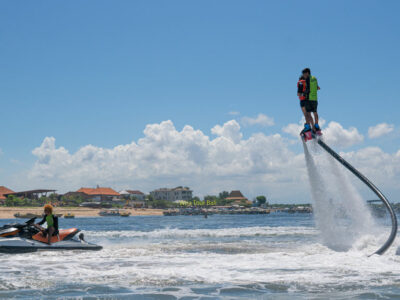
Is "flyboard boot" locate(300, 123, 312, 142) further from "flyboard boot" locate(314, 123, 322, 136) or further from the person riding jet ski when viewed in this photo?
the person riding jet ski

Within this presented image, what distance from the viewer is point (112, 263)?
14.1m

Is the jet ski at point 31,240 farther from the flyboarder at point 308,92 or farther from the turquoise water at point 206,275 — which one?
the flyboarder at point 308,92

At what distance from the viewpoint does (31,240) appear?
1730 centimetres

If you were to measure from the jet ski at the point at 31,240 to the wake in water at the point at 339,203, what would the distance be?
877 cm

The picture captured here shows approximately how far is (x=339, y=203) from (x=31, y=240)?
11.4 m

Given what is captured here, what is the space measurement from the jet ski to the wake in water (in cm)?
877

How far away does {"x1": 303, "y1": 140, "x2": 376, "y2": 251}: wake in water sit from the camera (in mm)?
15438

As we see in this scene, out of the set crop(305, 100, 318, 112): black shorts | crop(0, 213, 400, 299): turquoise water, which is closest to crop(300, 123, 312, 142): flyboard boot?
crop(305, 100, 318, 112): black shorts

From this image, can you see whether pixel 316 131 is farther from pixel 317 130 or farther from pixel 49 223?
pixel 49 223

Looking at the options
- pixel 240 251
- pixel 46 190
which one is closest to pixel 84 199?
pixel 46 190

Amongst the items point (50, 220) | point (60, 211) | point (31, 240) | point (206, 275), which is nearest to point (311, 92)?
point (206, 275)

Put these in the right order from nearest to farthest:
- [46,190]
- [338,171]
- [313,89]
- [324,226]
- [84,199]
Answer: [313,89], [338,171], [324,226], [46,190], [84,199]

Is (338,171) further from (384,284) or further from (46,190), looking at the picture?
(46,190)

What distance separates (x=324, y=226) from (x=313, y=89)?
6038mm
